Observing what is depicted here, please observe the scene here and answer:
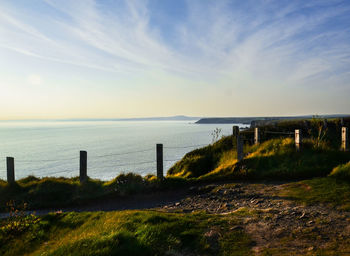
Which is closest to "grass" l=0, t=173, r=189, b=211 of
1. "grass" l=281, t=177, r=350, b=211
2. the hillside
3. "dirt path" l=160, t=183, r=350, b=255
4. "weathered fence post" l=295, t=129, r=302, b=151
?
the hillside

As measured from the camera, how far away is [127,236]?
451 cm

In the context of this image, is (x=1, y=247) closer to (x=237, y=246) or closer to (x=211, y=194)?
(x=237, y=246)

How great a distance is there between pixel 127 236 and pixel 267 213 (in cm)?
358

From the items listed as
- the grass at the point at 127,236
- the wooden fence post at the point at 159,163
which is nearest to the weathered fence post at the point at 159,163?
the wooden fence post at the point at 159,163

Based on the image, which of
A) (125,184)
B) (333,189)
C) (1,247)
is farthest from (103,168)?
(333,189)

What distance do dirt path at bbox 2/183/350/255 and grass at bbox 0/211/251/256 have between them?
0.50 meters

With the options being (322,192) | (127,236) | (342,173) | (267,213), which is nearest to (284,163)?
(342,173)

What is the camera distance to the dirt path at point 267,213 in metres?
4.29

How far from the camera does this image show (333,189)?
7270 mm

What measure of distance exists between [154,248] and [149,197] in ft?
20.2

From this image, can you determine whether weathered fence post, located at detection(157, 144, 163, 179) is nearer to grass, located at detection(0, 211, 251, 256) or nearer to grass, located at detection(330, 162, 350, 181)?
grass, located at detection(0, 211, 251, 256)

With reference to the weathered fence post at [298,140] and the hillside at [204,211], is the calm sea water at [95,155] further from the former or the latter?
the weathered fence post at [298,140]

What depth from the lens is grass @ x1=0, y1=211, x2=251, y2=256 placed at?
4.20 metres

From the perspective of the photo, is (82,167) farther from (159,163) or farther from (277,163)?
(277,163)
